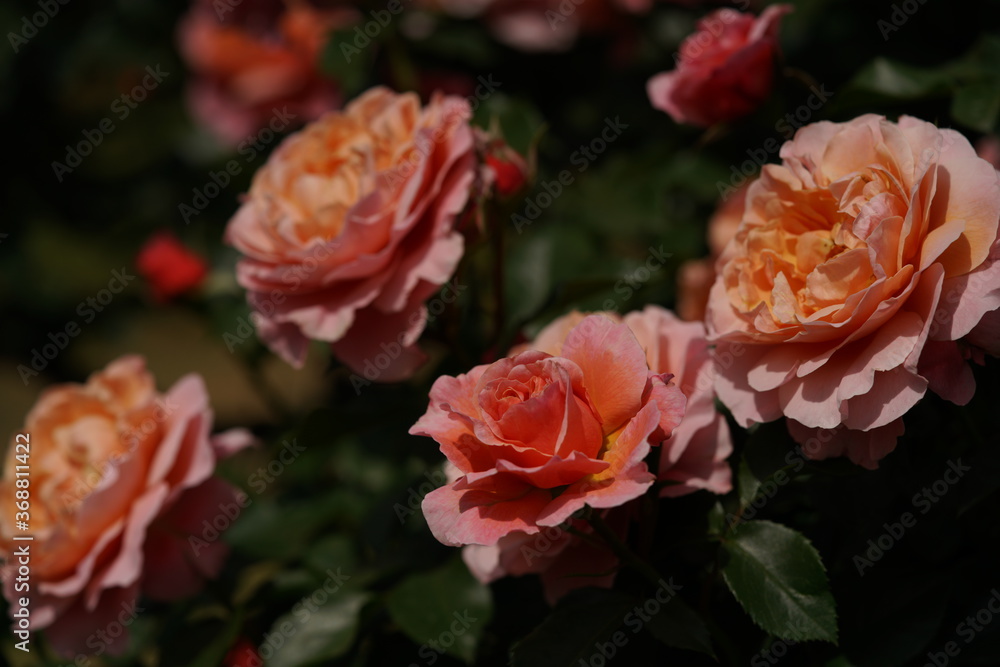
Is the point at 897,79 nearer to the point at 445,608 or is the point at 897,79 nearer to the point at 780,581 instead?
the point at 780,581

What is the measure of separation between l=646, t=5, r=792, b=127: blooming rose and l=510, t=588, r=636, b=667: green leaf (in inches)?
20.4

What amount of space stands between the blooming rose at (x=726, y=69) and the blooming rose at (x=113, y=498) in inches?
26.0

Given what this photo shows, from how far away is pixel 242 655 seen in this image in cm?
114

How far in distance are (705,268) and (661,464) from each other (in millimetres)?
628

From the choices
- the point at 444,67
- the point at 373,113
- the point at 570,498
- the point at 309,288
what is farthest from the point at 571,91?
the point at 570,498

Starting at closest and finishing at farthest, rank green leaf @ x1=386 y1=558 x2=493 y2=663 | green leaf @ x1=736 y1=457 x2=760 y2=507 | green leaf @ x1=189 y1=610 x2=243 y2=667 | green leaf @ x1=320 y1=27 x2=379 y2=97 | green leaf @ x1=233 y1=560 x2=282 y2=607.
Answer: green leaf @ x1=736 y1=457 x2=760 y2=507
green leaf @ x1=386 y1=558 x2=493 y2=663
green leaf @ x1=189 y1=610 x2=243 y2=667
green leaf @ x1=233 y1=560 x2=282 y2=607
green leaf @ x1=320 y1=27 x2=379 y2=97

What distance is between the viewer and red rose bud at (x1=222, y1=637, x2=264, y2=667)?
3.70 feet

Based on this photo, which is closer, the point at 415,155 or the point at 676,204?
the point at 415,155

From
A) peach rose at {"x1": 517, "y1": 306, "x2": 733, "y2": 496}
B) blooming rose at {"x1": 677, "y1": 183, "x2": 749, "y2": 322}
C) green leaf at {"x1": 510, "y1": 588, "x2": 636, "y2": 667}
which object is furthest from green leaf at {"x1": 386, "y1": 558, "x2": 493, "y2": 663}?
blooming rose at {"x1": 677, "y1": 183, "x2": 749, "y2": 322}

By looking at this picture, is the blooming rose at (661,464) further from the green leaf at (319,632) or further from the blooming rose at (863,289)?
the green leaf at (319,632)

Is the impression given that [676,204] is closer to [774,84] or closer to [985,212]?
[774,84]

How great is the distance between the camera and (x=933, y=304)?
67cm

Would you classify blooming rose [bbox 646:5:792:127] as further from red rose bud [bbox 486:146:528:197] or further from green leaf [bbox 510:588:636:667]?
green leaf [bbox 510:588:636:667]

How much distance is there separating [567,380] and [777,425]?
0.76 feet
